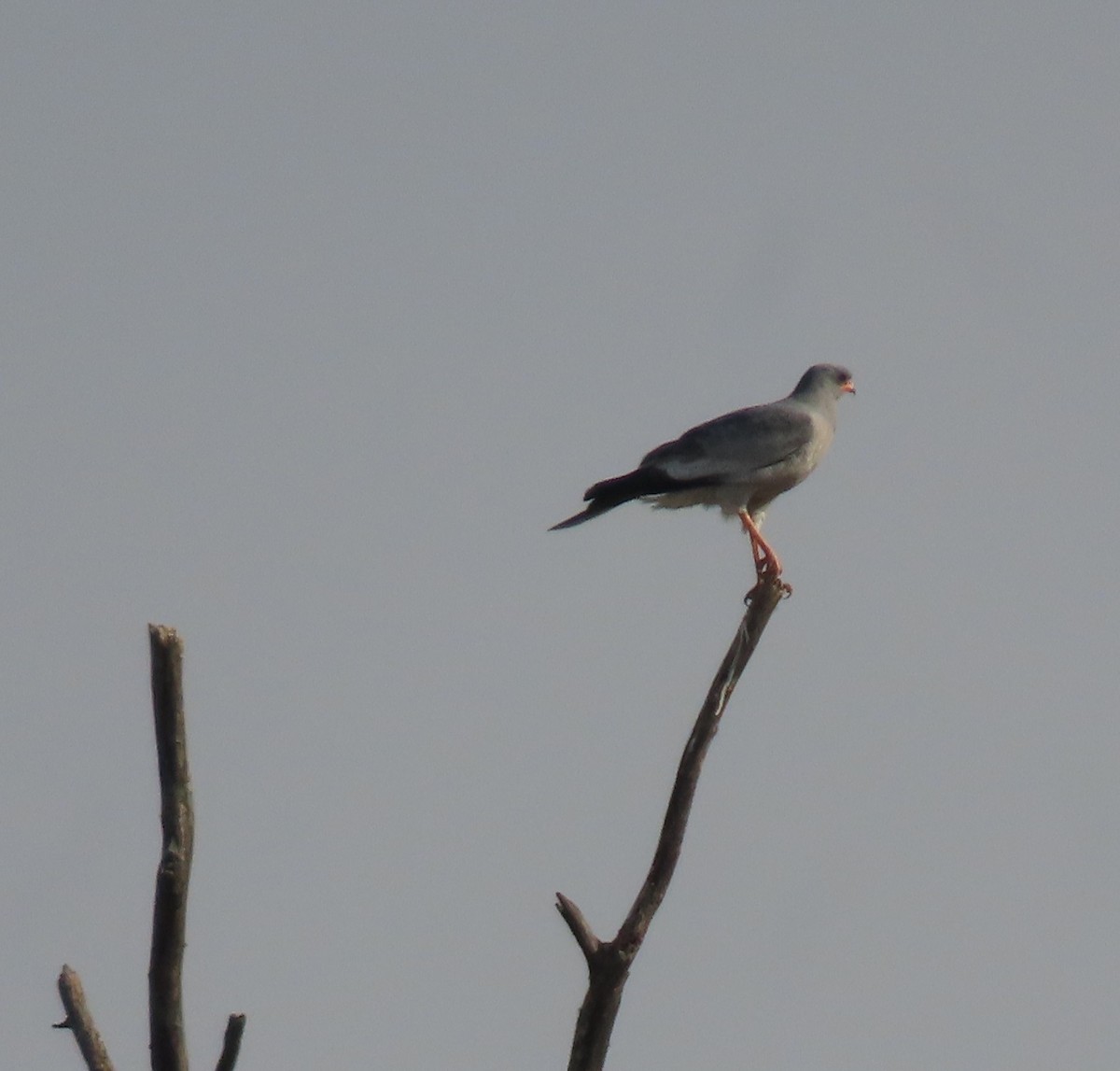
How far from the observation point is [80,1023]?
22.0ft

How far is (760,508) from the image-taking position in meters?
13.8

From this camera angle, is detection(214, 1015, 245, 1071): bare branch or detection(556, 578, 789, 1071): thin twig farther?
detection(556, 578, 789, 1071): thin twig

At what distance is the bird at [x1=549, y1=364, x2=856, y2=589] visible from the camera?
42.1ft

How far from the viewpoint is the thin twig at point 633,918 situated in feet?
23.3

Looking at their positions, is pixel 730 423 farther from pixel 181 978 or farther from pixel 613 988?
pixel 181 978

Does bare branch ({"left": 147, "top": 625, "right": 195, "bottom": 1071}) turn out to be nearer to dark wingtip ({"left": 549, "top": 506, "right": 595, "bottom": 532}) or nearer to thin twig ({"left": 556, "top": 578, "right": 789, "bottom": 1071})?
thin twig ({"left": 556, "top": 578, "right": 789, "bottom": 1071})

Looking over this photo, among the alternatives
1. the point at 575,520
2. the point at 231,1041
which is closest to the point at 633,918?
the point at 231,1041

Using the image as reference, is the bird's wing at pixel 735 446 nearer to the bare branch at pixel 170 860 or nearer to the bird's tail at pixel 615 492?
the bird's tail at pixel 615 492

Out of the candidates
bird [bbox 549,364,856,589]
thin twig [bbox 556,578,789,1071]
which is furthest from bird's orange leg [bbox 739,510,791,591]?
thin twig [bbox 556,578,789,1071]

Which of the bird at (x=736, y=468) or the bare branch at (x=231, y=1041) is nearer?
the bare branch at (x=231, y=1041)

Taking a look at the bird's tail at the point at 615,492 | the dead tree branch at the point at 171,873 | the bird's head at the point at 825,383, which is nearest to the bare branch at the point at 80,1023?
the dead tree branch at the point at 171,873

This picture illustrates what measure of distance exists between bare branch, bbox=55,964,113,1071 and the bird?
618cm

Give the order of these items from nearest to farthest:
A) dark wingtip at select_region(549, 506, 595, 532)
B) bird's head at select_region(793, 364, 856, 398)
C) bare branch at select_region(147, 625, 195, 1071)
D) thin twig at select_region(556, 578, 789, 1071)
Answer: bare branch at select_region(147, 625, 195, 1071) < thin twig at select_region(556, 578, 789, 1071) < dark wingtip at select_region(549, 506, 595, 532) < bird's head at select_region(793, 364, 856, 398)

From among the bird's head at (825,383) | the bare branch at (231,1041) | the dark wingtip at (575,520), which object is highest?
the bird's head at (825,383)
